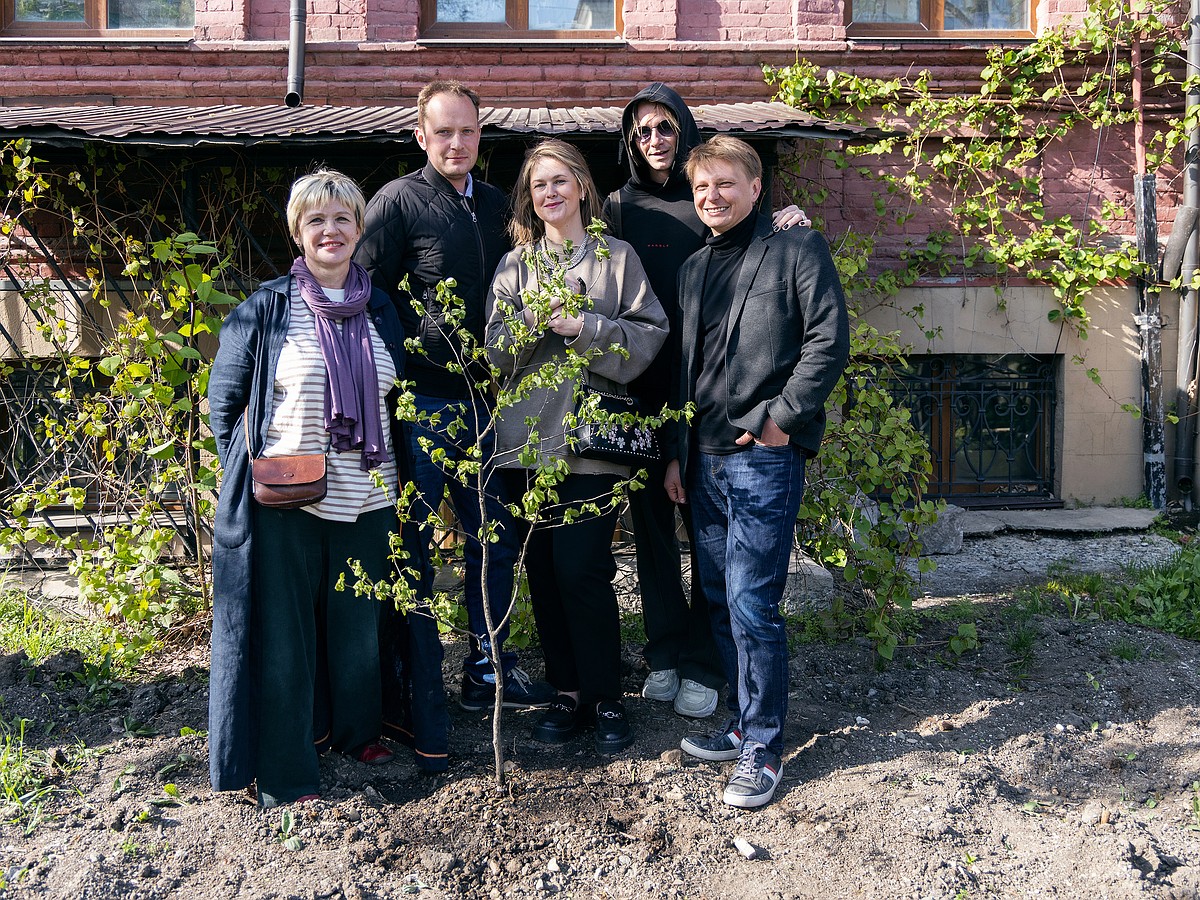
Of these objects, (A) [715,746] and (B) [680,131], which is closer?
(A) [715,746]

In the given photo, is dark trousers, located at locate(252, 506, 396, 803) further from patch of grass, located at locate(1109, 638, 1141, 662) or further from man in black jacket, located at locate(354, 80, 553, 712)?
patch of grass, located at locate(1109, 638, 1141, 662)

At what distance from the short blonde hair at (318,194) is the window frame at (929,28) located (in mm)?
4824

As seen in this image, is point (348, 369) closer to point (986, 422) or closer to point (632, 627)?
point (632, 627)

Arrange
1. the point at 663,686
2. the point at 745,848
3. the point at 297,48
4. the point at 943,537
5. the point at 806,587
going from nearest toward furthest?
the point at 745,848 < the point at 663,686 < the point at 806,587 < the point at 943,537 < the point at 297,48

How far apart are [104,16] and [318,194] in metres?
4.87

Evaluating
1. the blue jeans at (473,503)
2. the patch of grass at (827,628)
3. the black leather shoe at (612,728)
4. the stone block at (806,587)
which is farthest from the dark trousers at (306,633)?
the stone block at (806,587)

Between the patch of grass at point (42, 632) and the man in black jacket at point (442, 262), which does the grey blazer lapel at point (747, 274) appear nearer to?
the man in black jacket at point (442, 262)

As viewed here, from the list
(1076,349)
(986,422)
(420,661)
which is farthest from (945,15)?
(420,661)

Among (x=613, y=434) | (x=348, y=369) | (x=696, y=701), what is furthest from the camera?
(x=696, y=701)

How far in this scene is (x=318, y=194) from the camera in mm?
2904

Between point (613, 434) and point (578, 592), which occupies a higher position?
point (613, 434)

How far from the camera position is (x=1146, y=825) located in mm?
2938

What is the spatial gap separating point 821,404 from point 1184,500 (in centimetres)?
495

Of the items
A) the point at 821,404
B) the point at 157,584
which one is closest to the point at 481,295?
the point at 821,404
